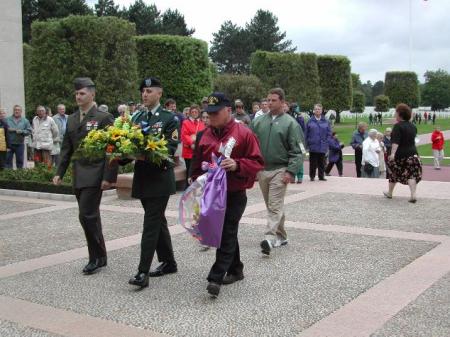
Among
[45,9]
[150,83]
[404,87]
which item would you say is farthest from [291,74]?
[150,83]

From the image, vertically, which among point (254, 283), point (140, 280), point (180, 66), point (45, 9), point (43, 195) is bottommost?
point (254, 283)

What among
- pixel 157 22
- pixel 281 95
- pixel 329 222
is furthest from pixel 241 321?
pixel 157 22

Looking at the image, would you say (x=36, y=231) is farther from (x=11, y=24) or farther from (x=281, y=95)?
(x=11, y=24)

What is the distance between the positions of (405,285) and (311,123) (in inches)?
352

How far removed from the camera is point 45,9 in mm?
51406

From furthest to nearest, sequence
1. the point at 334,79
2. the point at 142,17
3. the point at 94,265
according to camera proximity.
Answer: the point at 142,17 → the point at 334,79 → the point at 94,265

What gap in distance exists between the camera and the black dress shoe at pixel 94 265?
21.5 ft

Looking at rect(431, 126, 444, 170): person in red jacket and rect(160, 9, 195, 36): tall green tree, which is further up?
rect(160, 9, 195, 36): tall green tree

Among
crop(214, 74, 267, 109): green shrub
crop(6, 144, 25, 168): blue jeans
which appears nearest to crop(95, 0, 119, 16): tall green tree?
crop(214, 74, 267, 109): green shrub

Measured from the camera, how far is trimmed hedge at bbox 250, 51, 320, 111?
166 ft

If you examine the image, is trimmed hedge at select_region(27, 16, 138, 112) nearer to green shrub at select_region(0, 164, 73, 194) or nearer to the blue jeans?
the blue jeans

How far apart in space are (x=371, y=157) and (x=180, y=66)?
812 inches

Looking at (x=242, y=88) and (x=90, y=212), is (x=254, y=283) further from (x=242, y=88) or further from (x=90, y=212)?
(x=242, y=88)

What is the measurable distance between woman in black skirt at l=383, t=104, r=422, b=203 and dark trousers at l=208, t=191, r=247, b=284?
621 cm
